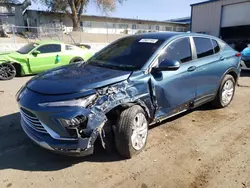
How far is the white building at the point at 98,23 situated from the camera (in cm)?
2902

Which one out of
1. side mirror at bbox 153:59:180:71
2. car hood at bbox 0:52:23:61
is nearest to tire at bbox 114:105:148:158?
side mirror at bbox 153:59:180:71

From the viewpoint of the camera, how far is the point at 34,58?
895 cm

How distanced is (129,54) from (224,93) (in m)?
2.60

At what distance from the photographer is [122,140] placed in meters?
2.86

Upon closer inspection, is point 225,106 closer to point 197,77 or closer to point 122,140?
point 197,77

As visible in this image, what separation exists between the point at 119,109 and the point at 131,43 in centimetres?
146

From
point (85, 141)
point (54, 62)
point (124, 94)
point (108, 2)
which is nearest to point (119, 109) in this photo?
point (124, 94)

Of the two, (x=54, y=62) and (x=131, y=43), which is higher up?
(x=131, y=43)

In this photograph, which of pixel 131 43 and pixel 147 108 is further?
pixel 131 43

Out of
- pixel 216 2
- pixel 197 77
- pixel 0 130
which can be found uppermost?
pixel 216 2

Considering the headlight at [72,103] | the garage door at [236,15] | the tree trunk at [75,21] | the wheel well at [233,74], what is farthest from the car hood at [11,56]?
the tree trunk at [75,21]

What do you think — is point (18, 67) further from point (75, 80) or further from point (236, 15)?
point (236, 15)

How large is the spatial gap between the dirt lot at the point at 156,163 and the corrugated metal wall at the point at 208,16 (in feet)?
65.5

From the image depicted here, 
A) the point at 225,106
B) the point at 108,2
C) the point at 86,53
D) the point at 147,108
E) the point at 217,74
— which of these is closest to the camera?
the point at 147,108
